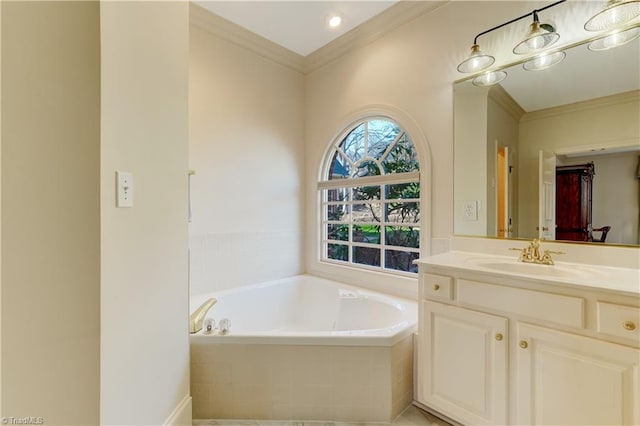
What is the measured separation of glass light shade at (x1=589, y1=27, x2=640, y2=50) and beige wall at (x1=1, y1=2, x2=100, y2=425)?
2210 millimetres

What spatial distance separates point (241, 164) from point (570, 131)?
2.27 m

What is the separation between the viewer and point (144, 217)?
1.14 m

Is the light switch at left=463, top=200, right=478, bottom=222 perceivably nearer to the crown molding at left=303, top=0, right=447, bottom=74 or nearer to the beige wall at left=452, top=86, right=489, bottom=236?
the beige wall at left=452, top=86, right=489, bottom=236

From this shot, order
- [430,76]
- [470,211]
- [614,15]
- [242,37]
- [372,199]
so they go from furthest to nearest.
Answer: [372,199] < [242,37] < [430,76] < [470,211] < [614,15]

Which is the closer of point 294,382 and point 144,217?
point 144,217

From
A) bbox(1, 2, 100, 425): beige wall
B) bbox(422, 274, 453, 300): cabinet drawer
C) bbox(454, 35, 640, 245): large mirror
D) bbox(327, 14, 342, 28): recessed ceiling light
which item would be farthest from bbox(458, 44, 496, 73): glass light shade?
bbox(1, 2, 100, 425): beige wall

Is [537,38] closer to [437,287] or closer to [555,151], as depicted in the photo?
[555,151]

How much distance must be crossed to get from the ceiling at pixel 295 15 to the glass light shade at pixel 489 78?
89 centimetres

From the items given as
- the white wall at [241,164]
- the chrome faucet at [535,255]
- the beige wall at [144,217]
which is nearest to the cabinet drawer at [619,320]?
the chrome faucet at [535,255]

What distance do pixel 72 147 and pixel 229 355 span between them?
1.21m

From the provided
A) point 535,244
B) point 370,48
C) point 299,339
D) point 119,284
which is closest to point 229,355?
point 299,339

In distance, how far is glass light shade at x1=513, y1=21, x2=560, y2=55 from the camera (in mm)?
1505

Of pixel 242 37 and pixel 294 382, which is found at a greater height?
pixel 242 37

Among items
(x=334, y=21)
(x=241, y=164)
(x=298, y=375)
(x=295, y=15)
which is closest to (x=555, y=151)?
(x=334, y=21)
